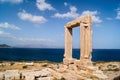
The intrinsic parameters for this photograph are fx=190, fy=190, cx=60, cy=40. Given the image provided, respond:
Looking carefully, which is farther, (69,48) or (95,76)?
(69,48)

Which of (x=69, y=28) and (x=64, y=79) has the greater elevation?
(x=69, y=28)

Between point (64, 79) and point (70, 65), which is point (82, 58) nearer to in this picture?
point (70, 65)

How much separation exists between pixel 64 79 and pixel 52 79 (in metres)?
0.85

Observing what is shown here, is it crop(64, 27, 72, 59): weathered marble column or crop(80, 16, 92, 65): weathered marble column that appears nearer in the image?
crop(80, 16, 92, 65): weathered marble column

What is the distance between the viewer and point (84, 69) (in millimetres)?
17719

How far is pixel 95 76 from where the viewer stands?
1477 centimetres

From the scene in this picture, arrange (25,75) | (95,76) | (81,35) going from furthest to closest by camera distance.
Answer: (81,35)
(95,76)
(25,75)

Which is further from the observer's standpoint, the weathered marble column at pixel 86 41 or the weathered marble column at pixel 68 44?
the weathered marble column at pixel 68 44

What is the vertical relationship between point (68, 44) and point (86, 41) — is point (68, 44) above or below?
below

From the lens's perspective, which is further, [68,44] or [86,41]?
[68,44]

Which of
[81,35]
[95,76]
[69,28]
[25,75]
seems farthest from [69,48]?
[25,75]

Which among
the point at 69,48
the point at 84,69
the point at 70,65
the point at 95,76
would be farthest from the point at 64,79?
the point at 69,48

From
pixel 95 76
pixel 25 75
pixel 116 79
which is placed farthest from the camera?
pixel 95 76

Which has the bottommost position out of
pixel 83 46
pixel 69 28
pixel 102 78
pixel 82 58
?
pixel 102 78
